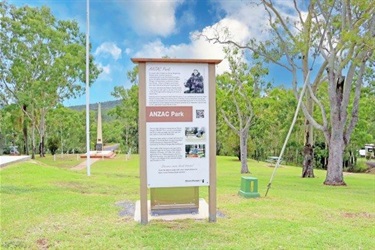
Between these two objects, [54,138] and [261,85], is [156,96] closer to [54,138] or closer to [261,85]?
[261,85]

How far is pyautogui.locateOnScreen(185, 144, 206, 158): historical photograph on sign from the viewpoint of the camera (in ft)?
19.1

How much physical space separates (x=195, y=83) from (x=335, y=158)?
959 centimetres

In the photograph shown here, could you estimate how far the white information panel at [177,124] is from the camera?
18.8ft

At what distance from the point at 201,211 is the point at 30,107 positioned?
22.6m

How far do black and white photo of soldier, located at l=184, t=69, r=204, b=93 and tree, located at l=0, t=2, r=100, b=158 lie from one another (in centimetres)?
2007

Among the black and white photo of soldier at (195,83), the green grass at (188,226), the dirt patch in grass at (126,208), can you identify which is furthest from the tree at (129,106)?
the black and white photo of soldier at (195,83)

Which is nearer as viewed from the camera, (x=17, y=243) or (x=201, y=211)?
(x=17, y=243)

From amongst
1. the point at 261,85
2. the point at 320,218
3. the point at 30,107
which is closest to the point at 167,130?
the point at 320,218

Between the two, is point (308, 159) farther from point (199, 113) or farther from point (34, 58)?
point (34, 58)

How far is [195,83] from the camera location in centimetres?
584

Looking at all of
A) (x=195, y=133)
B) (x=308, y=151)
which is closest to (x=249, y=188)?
(x=195, y=133)

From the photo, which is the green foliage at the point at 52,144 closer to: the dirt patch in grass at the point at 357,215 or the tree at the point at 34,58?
the tree at the point at 34,58

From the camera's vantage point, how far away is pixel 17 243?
4.84m

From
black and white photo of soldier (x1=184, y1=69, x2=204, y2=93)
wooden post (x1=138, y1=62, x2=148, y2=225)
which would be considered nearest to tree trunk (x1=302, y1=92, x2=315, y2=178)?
black and white photo of soldier (x1=184, y1=69, x2=204, y2=93)
